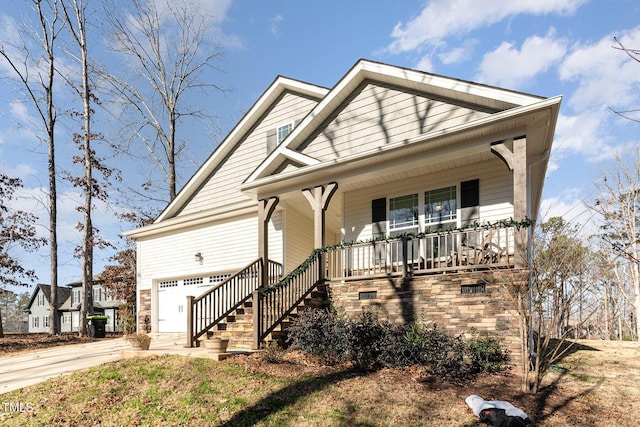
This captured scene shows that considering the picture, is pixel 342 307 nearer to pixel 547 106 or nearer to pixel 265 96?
pixel 547 106

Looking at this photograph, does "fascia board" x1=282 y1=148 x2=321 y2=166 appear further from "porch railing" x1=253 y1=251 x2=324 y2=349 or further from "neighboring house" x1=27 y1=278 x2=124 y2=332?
"neighboring house" x1=27 y1=278 x2=124 y2=332

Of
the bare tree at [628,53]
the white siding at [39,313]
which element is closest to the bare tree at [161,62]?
the bare tree at [628,53]

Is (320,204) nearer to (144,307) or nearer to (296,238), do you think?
(296,238)

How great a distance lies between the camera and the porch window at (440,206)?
392 inches

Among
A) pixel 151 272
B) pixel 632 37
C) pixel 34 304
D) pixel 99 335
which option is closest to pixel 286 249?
pixel 151 272

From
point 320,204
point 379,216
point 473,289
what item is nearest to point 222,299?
point 320,204

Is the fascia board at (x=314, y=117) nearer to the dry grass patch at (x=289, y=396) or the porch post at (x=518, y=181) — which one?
the porch post at (x=518, y=181)

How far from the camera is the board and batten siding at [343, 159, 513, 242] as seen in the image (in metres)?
9.36

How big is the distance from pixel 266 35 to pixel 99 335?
17.3 meters

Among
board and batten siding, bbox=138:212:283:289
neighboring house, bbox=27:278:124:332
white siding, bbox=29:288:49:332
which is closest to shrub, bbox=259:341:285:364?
board and batten siding, bbox=138:212:283:289

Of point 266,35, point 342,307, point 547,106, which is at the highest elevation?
point 266,35

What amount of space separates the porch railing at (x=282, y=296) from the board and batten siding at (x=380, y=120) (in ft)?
10.1

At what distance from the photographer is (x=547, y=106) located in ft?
25.1

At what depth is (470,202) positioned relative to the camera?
9.66m
